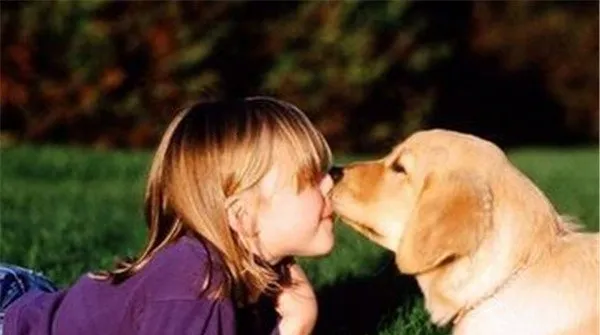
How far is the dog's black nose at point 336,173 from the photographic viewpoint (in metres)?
5.07

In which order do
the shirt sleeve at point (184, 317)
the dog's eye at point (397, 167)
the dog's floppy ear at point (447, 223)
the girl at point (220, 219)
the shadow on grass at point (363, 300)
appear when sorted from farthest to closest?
the shadow on grass at point (363, 300) < the dog's eye at point (397, 167) < the dog's floppy ear at point (447, 223) < the girl at point (220, 219) < the shirt sleeve at point (184, 317)

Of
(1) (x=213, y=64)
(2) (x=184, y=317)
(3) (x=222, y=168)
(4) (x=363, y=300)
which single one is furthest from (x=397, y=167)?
(1) (x=213, y=64)

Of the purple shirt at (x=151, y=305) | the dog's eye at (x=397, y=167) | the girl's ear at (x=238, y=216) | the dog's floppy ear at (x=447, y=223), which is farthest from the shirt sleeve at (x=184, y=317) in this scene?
the dog's eye at (x=397, y=167)

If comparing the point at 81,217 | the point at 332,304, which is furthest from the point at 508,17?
the point at 332,304

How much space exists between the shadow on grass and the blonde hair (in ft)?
3.44

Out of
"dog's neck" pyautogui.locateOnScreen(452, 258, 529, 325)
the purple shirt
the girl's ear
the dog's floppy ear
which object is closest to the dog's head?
the dog's floppy ear

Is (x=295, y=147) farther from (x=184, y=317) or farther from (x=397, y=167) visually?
(x=184, y=317)

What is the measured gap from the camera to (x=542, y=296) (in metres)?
4.74

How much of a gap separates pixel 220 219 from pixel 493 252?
849 mm

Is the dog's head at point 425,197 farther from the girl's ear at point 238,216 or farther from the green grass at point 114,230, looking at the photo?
the green grass at point 114,230

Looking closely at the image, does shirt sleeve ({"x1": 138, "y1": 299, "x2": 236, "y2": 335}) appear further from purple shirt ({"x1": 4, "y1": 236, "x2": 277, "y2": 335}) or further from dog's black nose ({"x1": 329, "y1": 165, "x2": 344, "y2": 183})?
dog's black nose ({"x1": 329, "y1": 165, "x2": 344, "y2": 183})

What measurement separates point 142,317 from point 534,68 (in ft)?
63.0

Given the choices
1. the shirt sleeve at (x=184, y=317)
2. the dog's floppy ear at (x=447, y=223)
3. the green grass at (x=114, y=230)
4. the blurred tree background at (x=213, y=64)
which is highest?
the dog's floppy ear at (x=447, y=223)

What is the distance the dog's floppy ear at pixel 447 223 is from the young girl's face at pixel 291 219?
0.27 m
